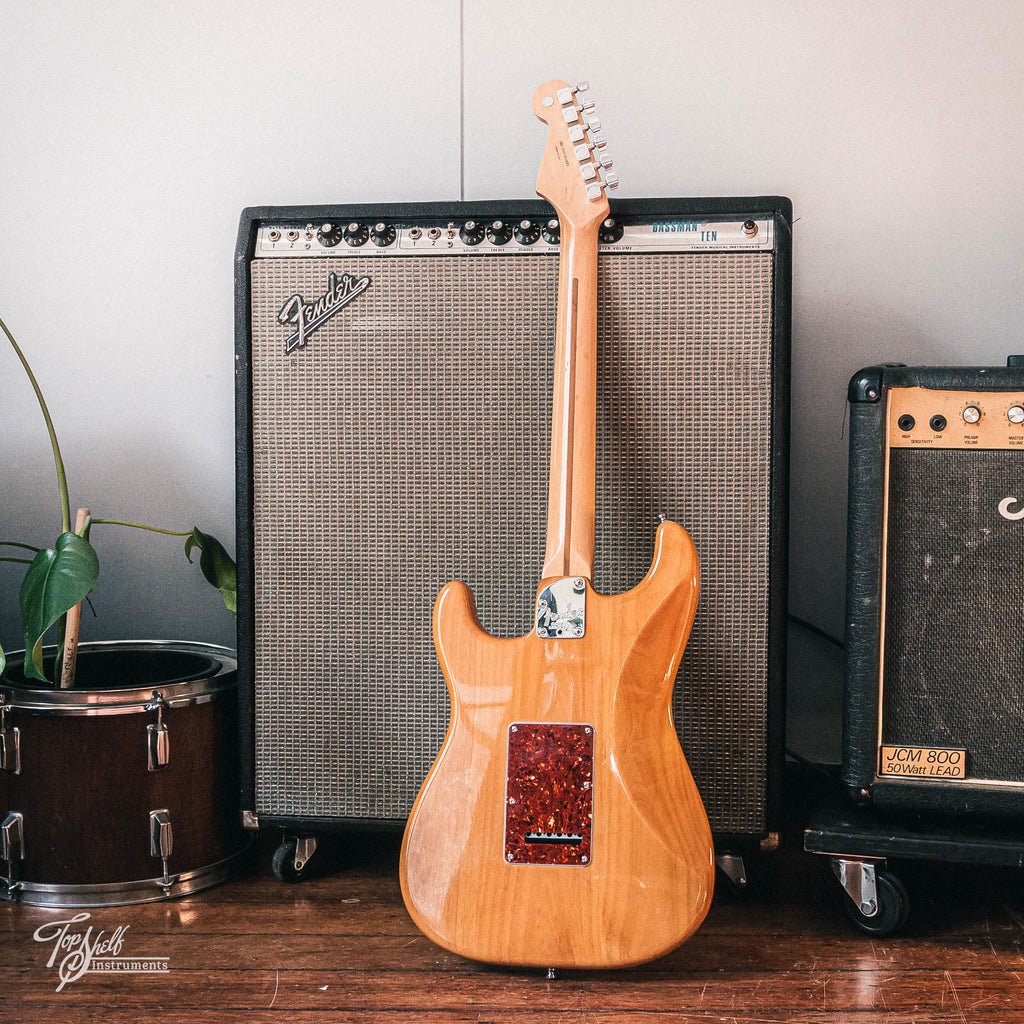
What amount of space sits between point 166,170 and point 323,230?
456 millimetres

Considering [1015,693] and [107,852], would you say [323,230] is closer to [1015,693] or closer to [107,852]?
[107,852]

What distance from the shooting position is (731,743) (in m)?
0.93

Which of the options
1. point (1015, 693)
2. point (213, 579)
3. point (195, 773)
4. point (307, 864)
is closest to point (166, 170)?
point (213, 579)

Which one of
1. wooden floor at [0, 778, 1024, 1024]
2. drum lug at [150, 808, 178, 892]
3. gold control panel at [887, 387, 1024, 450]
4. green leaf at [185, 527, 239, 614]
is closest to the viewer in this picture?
wooden floor at [0, 778, 1024, 1024]

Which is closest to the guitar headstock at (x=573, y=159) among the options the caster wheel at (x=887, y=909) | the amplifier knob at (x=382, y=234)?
the amplifier knob at (x=382, y=234)

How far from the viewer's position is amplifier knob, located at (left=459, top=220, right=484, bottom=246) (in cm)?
95

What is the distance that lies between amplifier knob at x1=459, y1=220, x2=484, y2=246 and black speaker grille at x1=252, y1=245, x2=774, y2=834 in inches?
0.9

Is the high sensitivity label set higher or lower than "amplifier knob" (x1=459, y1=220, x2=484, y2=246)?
lower

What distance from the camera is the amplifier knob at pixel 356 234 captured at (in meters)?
0.97

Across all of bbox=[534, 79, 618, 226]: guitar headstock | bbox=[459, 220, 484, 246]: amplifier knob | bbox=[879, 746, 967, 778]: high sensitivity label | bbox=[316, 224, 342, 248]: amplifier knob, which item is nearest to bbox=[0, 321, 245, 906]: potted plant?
bbox=[316, 224, 342, 248]: amplifier knob

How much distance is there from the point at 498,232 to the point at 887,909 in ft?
2.69

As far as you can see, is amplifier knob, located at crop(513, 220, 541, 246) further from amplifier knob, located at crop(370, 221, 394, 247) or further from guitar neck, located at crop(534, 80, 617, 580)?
amplifier knob, located at crop(370, 221, 394, 247)

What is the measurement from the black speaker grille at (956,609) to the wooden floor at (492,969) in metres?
0.19

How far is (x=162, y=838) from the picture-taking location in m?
0.94
